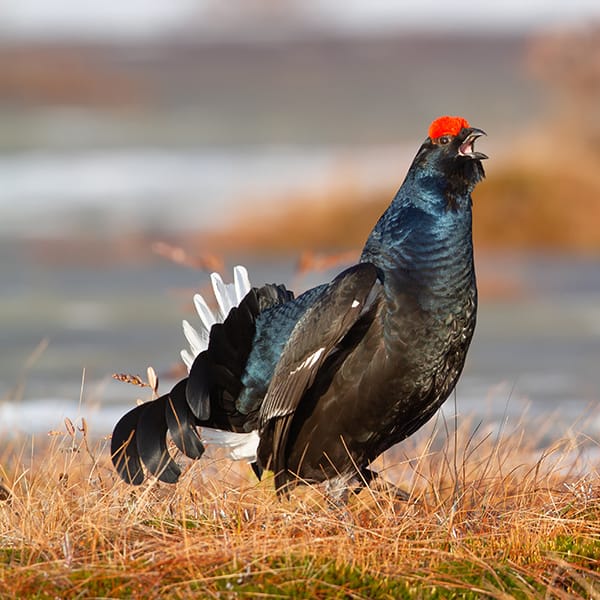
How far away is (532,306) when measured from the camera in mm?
9312

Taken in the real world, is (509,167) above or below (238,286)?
above

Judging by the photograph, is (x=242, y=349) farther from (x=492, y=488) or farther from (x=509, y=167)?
(x=509, y=167)

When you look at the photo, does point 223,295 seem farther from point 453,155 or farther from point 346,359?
point 453,155

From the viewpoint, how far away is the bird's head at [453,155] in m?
Answer: 4.19

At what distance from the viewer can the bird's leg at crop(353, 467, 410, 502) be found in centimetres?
414

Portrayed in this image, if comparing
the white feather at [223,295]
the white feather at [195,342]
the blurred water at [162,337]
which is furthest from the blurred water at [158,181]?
the white feather at [195,342]

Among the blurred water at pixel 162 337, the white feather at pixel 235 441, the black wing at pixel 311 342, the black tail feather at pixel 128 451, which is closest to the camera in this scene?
the black wing at pixel 311 342

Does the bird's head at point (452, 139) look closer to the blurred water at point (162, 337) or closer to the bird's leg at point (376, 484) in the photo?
the bird's leg at point (376, 484)

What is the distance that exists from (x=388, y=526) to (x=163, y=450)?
2.67 ft

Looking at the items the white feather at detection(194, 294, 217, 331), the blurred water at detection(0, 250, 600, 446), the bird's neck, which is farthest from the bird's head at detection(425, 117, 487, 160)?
the blurred water at detection(0, 250, 600, 446)

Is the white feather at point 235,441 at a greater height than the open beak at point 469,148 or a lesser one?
lesser

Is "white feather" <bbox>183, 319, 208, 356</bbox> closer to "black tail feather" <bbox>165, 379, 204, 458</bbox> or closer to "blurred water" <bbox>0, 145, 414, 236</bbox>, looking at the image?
"black tail feather" <bbox>165, 379, 204, 458</bbox>

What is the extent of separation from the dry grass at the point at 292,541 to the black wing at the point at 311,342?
238 millimetres

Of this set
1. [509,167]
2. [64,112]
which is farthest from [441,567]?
[64,112]
